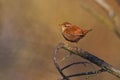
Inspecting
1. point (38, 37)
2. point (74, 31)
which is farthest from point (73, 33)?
point (38, 37)

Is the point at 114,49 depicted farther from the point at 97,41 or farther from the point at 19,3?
the point at 19,3

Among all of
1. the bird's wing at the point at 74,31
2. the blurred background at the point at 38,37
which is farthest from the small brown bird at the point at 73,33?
the blurred background at the point at 38,37

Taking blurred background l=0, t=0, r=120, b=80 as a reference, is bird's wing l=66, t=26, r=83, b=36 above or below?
below

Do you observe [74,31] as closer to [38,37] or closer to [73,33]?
[73,33]

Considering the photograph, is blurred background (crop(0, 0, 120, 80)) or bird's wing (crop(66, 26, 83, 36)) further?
blurred background (crop(0, 0, 120, 80))

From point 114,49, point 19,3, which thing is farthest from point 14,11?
point 114,49

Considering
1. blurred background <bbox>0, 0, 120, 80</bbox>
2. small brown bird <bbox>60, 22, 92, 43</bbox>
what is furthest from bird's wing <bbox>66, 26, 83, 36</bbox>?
blurred background <bbox>0, 0, 120, 80</bbox>

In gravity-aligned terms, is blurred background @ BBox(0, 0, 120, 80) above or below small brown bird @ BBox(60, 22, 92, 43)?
above

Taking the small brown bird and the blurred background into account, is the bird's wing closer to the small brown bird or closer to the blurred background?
the small brown bird
